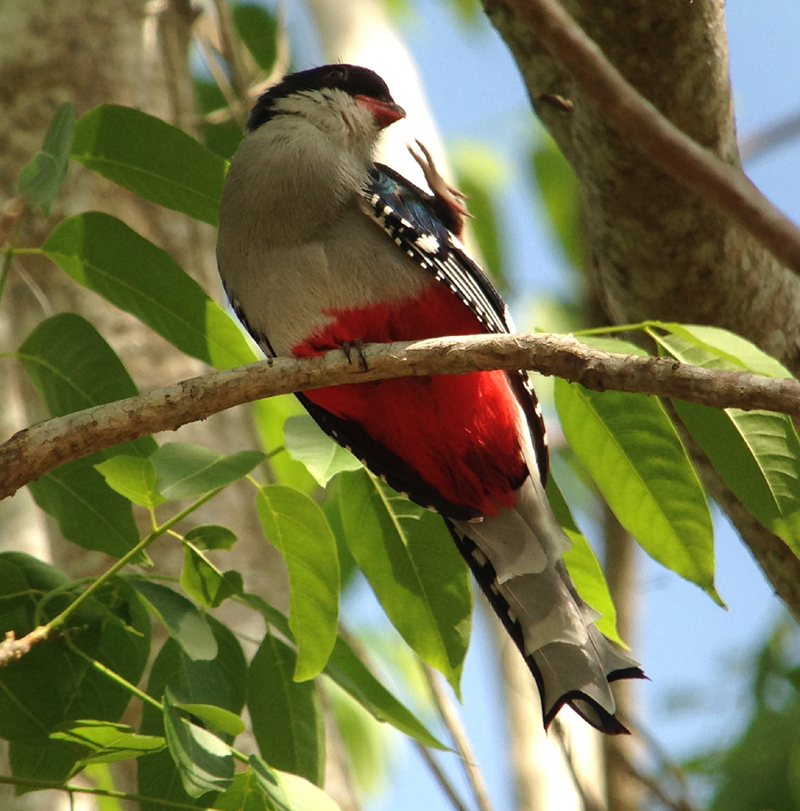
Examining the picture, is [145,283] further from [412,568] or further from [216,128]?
[216,128]

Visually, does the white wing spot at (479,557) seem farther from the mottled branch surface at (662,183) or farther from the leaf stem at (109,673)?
the leaf stem at (109,673)

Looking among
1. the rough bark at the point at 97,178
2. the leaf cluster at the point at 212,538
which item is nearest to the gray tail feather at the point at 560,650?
the leaf cluster at the point at 212,538

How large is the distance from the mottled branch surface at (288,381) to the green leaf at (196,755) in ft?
1.72

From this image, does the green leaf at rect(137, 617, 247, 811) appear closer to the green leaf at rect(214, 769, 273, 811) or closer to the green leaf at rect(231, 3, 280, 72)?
the green leaf at rect(214, 769, 273, 811)

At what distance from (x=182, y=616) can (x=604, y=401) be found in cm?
98

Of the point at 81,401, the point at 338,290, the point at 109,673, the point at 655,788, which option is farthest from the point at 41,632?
the point at 655,788

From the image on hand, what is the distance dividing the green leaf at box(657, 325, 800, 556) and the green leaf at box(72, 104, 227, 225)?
1.20m

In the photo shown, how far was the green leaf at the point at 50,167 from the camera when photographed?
6.94ft

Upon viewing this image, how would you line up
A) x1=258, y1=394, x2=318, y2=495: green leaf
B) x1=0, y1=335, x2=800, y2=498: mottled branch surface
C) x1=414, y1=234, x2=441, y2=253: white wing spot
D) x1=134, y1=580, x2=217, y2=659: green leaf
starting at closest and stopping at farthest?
x1=0, y1=335, x2=800, y2=498: mottled branch surface < x1=134, y1=580, x2=217, y2=659: green leaf < x1=414, y1=234, x2=441, y2=253: white wing spot < x1=258, y1=394, x2=318, y2=495: green leaf

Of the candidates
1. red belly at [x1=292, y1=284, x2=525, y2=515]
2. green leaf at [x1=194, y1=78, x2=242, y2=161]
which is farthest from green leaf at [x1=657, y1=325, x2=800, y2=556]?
green leaf at [x1=194, y1=78, x2=242, y2=161]

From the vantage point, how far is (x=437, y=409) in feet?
9.26

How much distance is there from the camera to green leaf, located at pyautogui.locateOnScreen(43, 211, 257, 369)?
245 centimetres

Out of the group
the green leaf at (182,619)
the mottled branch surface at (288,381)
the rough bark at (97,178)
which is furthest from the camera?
the rough bark at (97,178)

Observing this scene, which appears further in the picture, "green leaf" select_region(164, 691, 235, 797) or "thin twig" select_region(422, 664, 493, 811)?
"thin twig" select_region(422, 664, 493, 811)
